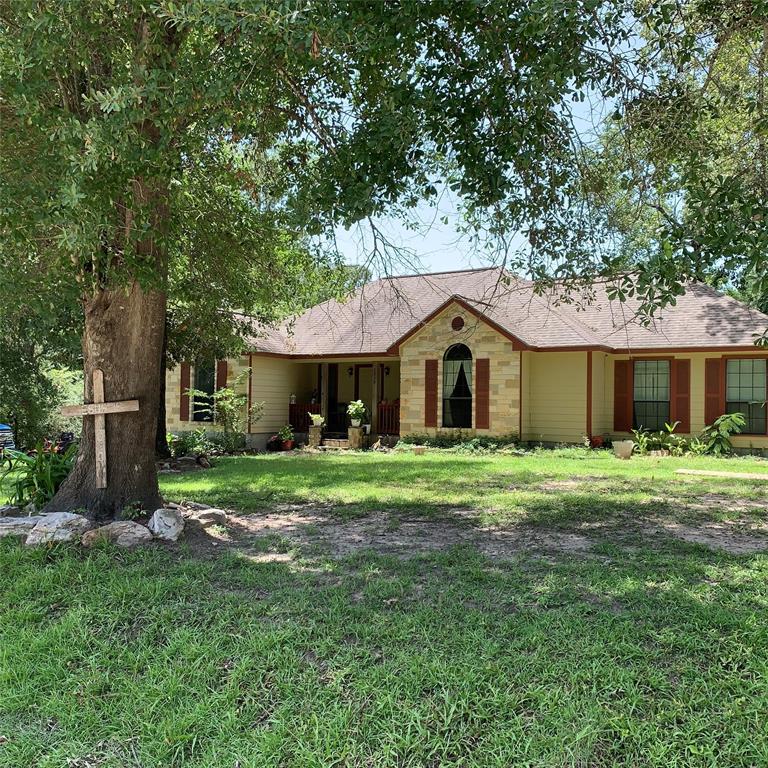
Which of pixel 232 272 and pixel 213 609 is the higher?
pixel 232 272

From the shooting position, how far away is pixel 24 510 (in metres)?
7.46

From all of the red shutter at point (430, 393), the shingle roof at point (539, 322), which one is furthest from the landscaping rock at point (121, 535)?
the red shutter at point (430, 393)

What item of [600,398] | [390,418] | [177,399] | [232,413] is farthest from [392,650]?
[177,399]

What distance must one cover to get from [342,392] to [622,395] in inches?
371

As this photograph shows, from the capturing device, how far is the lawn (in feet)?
10.6

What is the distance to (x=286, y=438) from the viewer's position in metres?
19.8

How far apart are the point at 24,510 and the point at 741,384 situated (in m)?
16.2

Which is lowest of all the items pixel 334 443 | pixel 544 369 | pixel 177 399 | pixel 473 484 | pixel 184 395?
pixel 334 443

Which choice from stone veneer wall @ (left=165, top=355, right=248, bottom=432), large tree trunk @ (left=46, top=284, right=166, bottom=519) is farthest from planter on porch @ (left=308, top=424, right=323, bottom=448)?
large tree trunk @ (left=46, top=284, right=166, bottom=519)

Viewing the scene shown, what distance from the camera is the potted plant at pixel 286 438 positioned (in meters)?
19.7

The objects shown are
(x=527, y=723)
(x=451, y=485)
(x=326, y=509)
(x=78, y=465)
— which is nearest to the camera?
(x=527, y=723)

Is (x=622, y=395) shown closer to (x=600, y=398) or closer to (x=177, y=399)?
(x=600, y=398)

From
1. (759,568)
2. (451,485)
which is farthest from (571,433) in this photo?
(759,568)

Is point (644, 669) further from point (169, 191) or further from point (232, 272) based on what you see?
point (232, 272)
